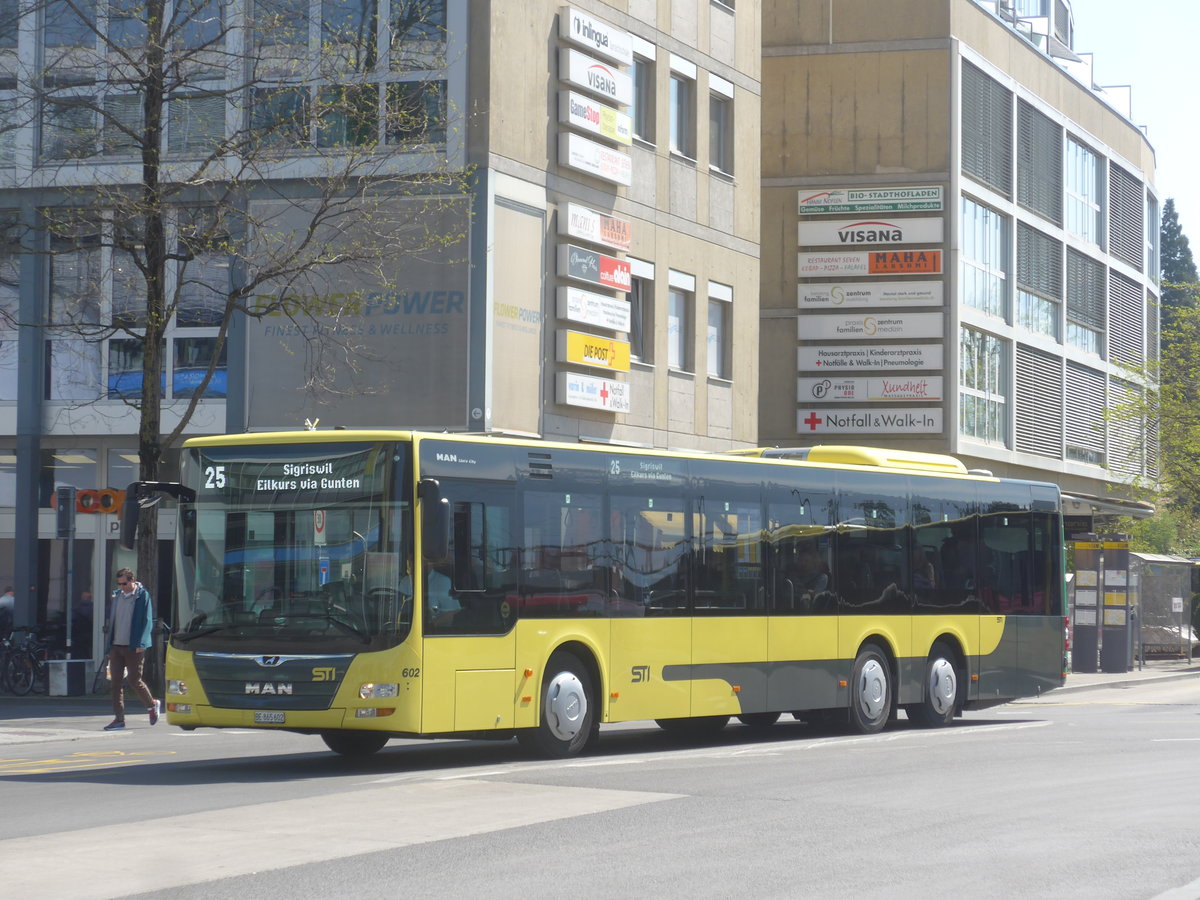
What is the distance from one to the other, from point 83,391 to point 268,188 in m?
4.81

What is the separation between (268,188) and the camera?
Result: 2891cm

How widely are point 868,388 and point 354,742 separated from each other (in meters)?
30.4

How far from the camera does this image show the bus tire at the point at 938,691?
20844 millimetres

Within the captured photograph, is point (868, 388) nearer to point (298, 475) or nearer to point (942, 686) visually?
point (942, 686)

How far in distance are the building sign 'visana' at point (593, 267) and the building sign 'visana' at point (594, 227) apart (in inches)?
9.0

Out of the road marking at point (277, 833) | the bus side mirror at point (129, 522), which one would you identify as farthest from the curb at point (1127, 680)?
the road marking at point (277, 833)

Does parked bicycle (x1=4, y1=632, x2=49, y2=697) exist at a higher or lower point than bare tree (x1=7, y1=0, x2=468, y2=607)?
lower

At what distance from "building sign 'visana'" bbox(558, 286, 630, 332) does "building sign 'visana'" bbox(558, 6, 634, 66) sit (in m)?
4.26

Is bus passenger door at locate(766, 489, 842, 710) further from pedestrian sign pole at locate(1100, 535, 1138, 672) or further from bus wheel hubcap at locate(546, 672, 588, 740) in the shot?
pedestrian sign pole at locate(1100, 535, 1138, 672)

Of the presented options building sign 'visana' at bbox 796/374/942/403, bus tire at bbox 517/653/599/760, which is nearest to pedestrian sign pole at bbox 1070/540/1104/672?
building sign 'visana' at bbox 796/374/942/403

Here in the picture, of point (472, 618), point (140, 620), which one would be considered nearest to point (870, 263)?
point (140, 620)

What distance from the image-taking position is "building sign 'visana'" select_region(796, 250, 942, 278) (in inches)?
1768

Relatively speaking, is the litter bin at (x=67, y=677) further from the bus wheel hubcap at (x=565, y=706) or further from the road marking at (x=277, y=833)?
the road marking at (x=277, y=833)

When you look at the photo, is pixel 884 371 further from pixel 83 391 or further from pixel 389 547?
pixel 389 547
